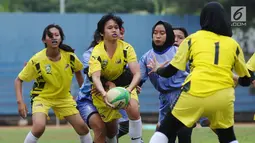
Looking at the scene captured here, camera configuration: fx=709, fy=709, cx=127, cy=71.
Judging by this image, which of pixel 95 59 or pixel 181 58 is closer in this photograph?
pixel 181 58

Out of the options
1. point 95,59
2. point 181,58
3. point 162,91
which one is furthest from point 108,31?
point 181,58

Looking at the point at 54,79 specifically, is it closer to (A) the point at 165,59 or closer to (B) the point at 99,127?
(B) the point at 99,127

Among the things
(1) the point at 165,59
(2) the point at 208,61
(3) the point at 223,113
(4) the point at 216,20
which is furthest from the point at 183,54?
(1) the point at 165,59

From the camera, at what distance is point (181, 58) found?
757cm

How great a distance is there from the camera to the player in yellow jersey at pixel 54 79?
32.1 feet

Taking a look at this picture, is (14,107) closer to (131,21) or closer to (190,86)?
(131,21)

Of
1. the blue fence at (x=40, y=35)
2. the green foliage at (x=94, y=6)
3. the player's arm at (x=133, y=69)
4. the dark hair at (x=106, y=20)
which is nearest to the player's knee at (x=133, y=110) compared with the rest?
the player's arm at (x=133, y=69)

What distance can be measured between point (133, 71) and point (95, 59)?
0.52m

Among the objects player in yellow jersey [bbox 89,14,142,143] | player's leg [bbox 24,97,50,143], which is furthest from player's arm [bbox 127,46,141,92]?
player's leg [bbox 24,97,50,143]

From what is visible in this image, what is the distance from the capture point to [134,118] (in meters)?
9.16

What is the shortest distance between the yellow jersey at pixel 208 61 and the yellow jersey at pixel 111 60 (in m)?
1.75

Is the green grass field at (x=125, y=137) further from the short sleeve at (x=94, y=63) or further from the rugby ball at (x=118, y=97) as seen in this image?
the rugby ball at (x=118, y=97)

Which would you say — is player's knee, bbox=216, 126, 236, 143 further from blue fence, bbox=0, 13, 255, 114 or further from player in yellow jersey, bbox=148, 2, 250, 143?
blue fence, bbox=0, 13, 255, 114

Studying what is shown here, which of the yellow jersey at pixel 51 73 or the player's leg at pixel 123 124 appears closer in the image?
the yellow jersey at pixel 51 73
